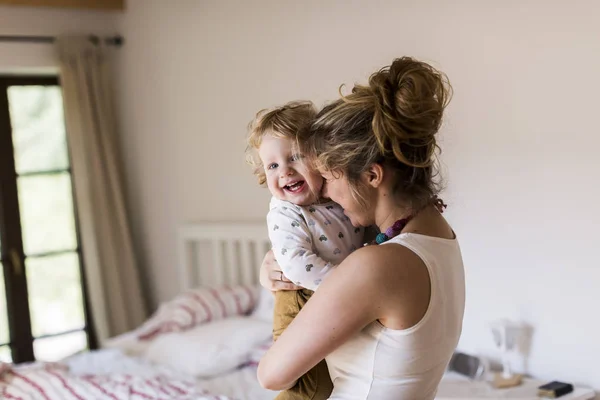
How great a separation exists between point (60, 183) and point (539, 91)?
9.18 ft

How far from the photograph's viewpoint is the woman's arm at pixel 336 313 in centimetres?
123

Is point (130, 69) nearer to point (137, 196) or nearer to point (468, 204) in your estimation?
point (137, 196)

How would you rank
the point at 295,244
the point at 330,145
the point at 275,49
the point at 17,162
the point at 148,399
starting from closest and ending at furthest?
the point at 330,145 < the point at 295,244 < the point at 148,399 < the point at 275,49 < the point at 17,162

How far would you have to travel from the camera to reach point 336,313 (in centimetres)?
125

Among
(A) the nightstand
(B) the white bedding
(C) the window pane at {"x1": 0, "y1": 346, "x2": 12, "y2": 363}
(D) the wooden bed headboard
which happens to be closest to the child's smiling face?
(A) the nightstand

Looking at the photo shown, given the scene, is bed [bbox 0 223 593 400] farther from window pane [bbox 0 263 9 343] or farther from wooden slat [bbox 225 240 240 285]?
window pane [bbox 0 263 9 343]

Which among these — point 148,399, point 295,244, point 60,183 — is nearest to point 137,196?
point 60,183

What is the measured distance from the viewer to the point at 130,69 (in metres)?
4.25

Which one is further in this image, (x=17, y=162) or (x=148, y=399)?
(x=17, y=162)

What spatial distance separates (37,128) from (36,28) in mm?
537

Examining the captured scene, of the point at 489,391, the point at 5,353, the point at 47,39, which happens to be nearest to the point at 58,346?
the point at 5,353

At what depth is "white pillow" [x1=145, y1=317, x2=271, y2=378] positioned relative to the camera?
2.99m

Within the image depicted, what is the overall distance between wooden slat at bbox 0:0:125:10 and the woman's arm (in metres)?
3.21

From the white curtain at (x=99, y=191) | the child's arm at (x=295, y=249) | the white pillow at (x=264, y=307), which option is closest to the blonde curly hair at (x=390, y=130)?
the child's arm at (x=295, y=249)
